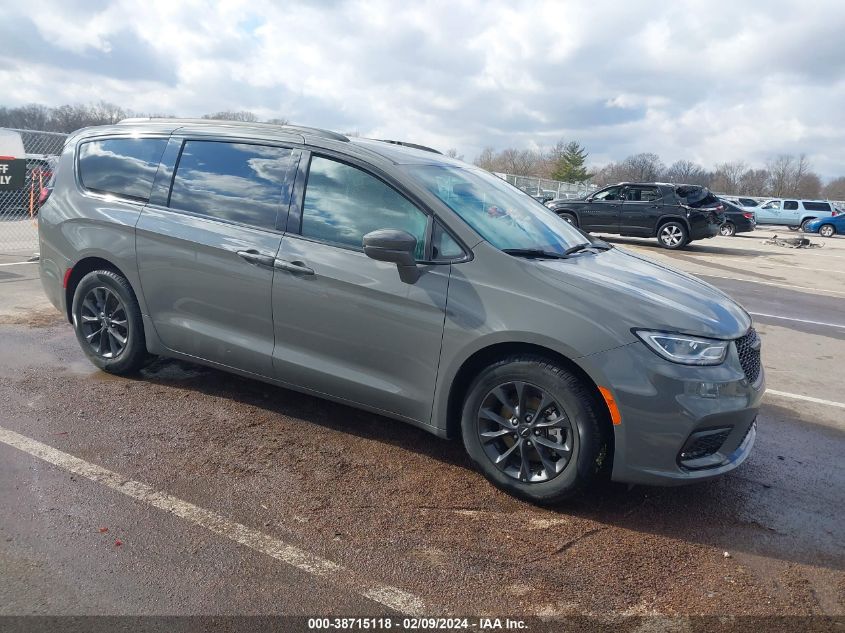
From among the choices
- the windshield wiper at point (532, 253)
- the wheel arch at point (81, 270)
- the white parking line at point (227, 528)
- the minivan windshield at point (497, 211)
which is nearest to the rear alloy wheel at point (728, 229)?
the minivan windshield at point (497, 211)

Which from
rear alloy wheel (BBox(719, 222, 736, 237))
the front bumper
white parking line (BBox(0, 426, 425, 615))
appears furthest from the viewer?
rear alloy wheel (BBox(719, 222, 736, 237))

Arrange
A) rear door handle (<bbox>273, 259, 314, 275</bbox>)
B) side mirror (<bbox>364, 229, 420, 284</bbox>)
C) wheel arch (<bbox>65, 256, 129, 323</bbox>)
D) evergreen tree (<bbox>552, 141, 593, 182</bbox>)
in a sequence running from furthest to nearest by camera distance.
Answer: evergreen tree (<bbox>552, 141, 593, 182</bbox>), wheel arch (<bbox>65, 256, 129, 323</bbox>), rear door handle (<bbox>273, 259, 314, 275</bbox>), side mirror (<bbox>364, 229, 420, 284</bbox>)

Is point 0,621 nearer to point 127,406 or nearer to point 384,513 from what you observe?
point 384,513

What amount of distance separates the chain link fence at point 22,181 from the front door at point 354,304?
722 centimetres

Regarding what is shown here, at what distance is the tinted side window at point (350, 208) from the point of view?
3707 mm

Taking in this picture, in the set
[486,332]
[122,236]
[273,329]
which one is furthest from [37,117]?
[486,332]

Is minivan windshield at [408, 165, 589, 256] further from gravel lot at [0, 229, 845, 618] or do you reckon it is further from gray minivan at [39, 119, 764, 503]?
gravel lot at [0, 229, 845, 618]

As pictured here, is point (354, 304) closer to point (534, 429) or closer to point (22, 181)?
point (534, 429)

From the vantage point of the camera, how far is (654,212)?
18438 millimetres

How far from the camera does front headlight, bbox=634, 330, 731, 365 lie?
3.13 m

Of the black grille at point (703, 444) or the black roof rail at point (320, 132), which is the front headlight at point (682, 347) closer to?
the black grille at point (703, 444)

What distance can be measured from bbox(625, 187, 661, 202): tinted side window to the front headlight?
16.4 metres

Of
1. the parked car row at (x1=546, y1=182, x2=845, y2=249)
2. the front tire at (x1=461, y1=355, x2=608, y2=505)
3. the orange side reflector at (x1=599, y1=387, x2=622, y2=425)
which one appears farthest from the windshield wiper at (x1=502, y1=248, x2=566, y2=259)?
the parked car row at (x1=546, y1=182, x2=845, y2=249)

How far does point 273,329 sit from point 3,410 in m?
1.88
